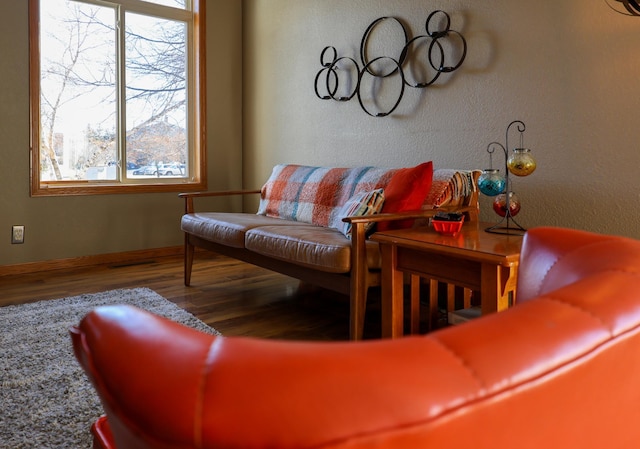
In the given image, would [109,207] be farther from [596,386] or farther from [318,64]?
[596,386]

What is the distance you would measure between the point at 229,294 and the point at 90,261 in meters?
1.52

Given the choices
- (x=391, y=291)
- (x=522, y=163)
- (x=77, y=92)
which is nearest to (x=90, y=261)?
(x=77, y=92)

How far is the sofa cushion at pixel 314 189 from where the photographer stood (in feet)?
9.45

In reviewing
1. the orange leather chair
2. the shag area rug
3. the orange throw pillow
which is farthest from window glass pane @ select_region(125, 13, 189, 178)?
the orange leather chair

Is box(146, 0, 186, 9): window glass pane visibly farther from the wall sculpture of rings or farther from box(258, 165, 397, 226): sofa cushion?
box(258, 165, 397, 226): sofa cushion

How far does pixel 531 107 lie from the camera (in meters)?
2.54

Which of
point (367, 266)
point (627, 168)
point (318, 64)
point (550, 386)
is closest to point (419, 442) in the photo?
point (550, 386)

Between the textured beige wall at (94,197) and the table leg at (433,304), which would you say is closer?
the table leg at (433,304)

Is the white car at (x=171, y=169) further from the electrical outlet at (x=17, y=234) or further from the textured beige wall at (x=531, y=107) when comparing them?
the textured beige wall at (x=531, y=107)

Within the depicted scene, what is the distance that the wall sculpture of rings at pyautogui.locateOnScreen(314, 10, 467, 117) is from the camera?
292 cm

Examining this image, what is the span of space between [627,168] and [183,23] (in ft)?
12.2

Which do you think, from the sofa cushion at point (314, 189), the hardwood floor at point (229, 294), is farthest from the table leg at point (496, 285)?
the sofa cushion at point (314, 189)

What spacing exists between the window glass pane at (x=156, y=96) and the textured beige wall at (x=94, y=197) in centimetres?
24

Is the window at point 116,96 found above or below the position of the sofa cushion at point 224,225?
above
